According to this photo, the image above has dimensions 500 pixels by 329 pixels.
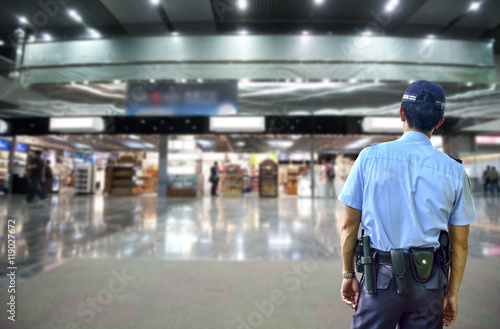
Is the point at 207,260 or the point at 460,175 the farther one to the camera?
the point at 207,260

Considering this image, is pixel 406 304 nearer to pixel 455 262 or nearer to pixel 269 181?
pixel 455 262

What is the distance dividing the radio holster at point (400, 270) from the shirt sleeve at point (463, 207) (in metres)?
0.30

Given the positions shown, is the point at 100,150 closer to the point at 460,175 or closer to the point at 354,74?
the point at 354,74

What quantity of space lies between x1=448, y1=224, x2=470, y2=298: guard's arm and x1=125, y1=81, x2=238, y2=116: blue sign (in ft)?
32.2

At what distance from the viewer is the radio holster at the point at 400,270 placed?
2.96 feet

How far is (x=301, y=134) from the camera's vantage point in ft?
37.3

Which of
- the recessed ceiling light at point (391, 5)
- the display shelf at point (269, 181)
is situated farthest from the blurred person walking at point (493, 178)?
the display shelf at point (269, 181)

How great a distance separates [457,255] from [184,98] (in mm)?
10395

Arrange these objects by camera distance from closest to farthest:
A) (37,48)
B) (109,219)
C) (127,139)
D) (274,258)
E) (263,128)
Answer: (274,258)
(109,219)
(37,48)
(263,128)
(127,139)

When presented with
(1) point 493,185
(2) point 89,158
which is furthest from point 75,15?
(1) point 493,185

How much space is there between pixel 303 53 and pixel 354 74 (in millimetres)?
2139

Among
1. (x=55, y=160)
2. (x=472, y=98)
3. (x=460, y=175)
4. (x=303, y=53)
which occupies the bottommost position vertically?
(x=460, y=175)

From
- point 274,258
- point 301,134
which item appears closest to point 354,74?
point 301,134

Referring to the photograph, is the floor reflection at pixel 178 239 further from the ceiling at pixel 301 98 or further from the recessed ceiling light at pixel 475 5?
the ceiling at pixel 301 98
